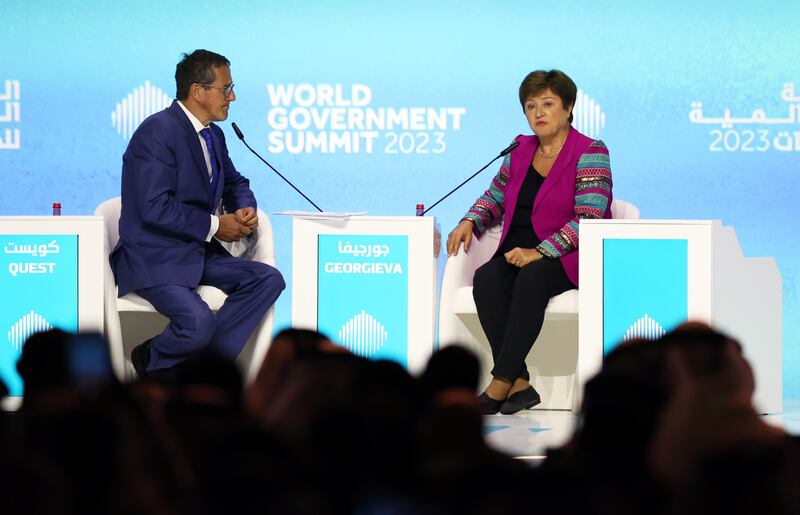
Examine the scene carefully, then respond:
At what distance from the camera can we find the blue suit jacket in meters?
4.43

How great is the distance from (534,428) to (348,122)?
224 cm

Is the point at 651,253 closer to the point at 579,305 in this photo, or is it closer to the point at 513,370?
the point at 579,305

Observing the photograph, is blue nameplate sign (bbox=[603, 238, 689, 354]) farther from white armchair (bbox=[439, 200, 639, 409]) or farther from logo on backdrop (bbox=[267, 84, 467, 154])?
logo on backdrop (bbox=[267, 84, 467, 154])

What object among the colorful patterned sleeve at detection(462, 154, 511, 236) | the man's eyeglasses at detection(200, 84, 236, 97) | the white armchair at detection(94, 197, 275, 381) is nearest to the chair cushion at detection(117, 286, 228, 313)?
the white armchair at detection(94, 197, 275, 381)

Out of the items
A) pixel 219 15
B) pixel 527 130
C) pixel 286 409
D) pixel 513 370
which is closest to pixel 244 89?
pixel 219 15

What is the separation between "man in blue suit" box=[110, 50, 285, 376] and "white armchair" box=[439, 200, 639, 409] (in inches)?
25.5

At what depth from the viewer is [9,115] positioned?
6.02 metres

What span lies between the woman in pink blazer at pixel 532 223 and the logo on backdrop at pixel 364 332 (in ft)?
1.31

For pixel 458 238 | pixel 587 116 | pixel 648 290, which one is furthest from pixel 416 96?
pixel 648 290

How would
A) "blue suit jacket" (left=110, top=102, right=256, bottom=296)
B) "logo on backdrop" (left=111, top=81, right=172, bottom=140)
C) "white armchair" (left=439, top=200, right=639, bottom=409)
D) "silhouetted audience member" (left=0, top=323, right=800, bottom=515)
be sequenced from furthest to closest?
1. "logo on backdrop" (left=111, top=81, right=172, bottom=140)
2. "white armchair" (left=439, top=200, right=639, bottom=409)
3. "blue suit jacket" (left=110, top=102, right=256, bottom=296)
4. "silhouetted audience member" (left=0, top=323, right=800, bottom=515)

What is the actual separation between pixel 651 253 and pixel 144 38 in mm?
2863

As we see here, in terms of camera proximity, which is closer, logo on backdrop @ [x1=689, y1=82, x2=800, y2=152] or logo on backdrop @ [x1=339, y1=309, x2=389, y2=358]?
logo on backdrop @ [x1=339, y1=309, x2=389, y2=358]

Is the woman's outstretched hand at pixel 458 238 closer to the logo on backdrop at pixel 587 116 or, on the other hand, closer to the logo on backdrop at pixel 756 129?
A: the logo on backdrop at pixel 587 116

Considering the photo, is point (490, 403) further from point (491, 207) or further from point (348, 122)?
point (348, 122)
